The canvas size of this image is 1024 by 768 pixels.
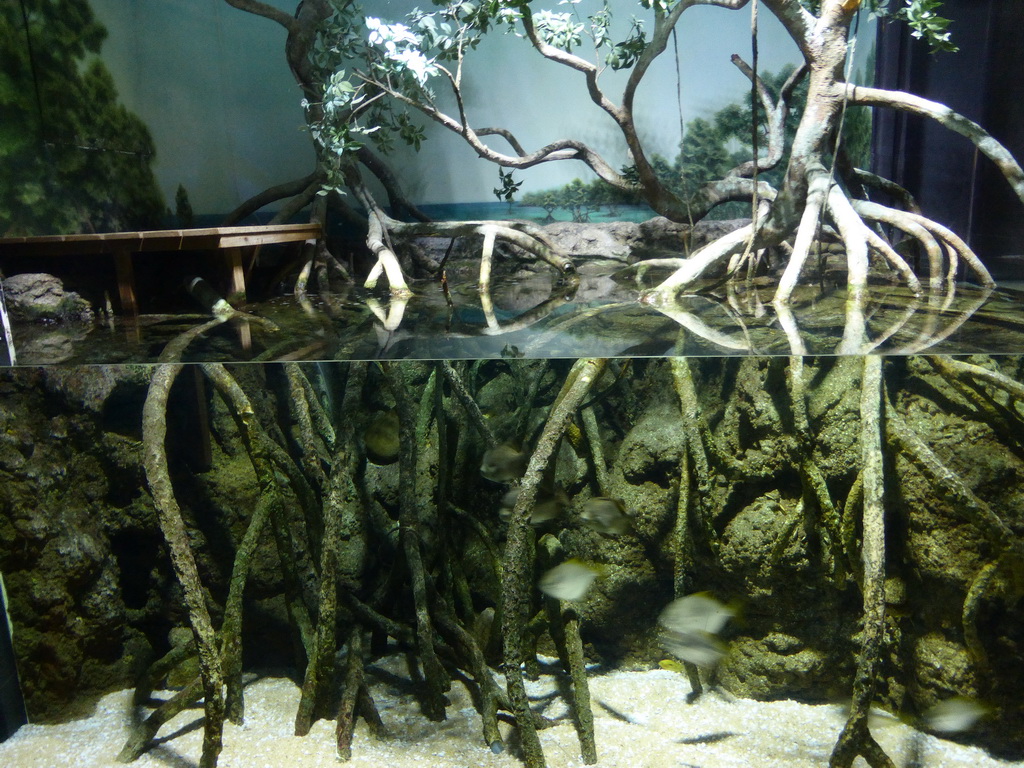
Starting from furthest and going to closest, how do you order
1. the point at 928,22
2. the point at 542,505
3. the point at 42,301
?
the point at 42,301, the point at 928,22, the point at 542,505

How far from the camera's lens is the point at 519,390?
3.87m

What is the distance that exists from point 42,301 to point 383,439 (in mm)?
2841

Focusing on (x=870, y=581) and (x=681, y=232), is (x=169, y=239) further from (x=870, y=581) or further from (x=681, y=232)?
(x=870, y=581)

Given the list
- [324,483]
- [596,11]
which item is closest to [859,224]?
[596,11]

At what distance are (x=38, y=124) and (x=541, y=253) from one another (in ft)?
11.4

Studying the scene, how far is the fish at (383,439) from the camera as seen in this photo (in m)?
3.93

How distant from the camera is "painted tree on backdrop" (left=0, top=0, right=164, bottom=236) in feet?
14.5

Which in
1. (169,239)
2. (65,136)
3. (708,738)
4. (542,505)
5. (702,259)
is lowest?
(708,738)

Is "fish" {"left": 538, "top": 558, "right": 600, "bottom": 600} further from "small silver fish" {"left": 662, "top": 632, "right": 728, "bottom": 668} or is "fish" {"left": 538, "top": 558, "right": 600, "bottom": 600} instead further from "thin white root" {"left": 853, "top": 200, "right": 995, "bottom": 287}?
"thin white root" {"left": 853, "top": 200, "right": 995, "bottom": 287}

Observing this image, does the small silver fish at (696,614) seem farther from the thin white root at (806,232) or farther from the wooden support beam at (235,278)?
the wooden support beam at (235,278)

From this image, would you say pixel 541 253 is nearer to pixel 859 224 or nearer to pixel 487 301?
pixel 487 301

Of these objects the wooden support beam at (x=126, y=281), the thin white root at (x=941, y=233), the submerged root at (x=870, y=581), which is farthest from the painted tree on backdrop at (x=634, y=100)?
the wooden support beam at (x=126, y=281)

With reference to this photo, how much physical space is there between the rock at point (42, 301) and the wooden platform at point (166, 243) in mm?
232


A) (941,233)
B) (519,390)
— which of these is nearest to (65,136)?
(519,390)
